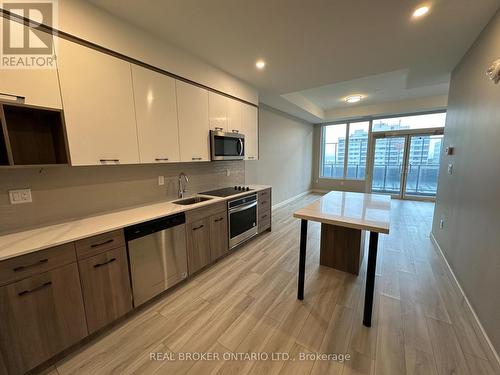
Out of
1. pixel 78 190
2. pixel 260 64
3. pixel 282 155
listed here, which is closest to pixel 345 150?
pixel 282 155

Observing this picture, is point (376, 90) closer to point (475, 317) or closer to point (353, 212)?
point (353, 212)

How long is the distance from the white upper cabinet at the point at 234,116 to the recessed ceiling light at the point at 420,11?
A: 226cm

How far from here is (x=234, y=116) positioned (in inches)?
128

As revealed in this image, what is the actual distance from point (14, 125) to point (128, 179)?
0.94 m

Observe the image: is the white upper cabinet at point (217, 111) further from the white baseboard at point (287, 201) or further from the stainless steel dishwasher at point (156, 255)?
the white baseboard at point (287, 201)

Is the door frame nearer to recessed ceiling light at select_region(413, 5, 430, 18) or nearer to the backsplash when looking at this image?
recessed ceiling light at select_region(413, 5, 430, 18)

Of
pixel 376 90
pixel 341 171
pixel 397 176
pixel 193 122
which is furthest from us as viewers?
pixel 341 171

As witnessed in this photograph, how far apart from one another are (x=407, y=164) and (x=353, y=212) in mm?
6024

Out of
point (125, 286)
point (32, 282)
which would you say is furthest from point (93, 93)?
point (125, 286)

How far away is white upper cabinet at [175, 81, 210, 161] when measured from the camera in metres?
2.47

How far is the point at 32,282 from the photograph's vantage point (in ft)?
4.24

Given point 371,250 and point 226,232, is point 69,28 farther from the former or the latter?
point 371,250

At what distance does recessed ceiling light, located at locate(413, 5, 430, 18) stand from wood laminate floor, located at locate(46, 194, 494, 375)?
273 centimetres

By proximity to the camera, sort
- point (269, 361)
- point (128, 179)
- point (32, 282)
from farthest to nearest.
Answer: point (128, 179)
point (269, 361)
point (32, 282)
